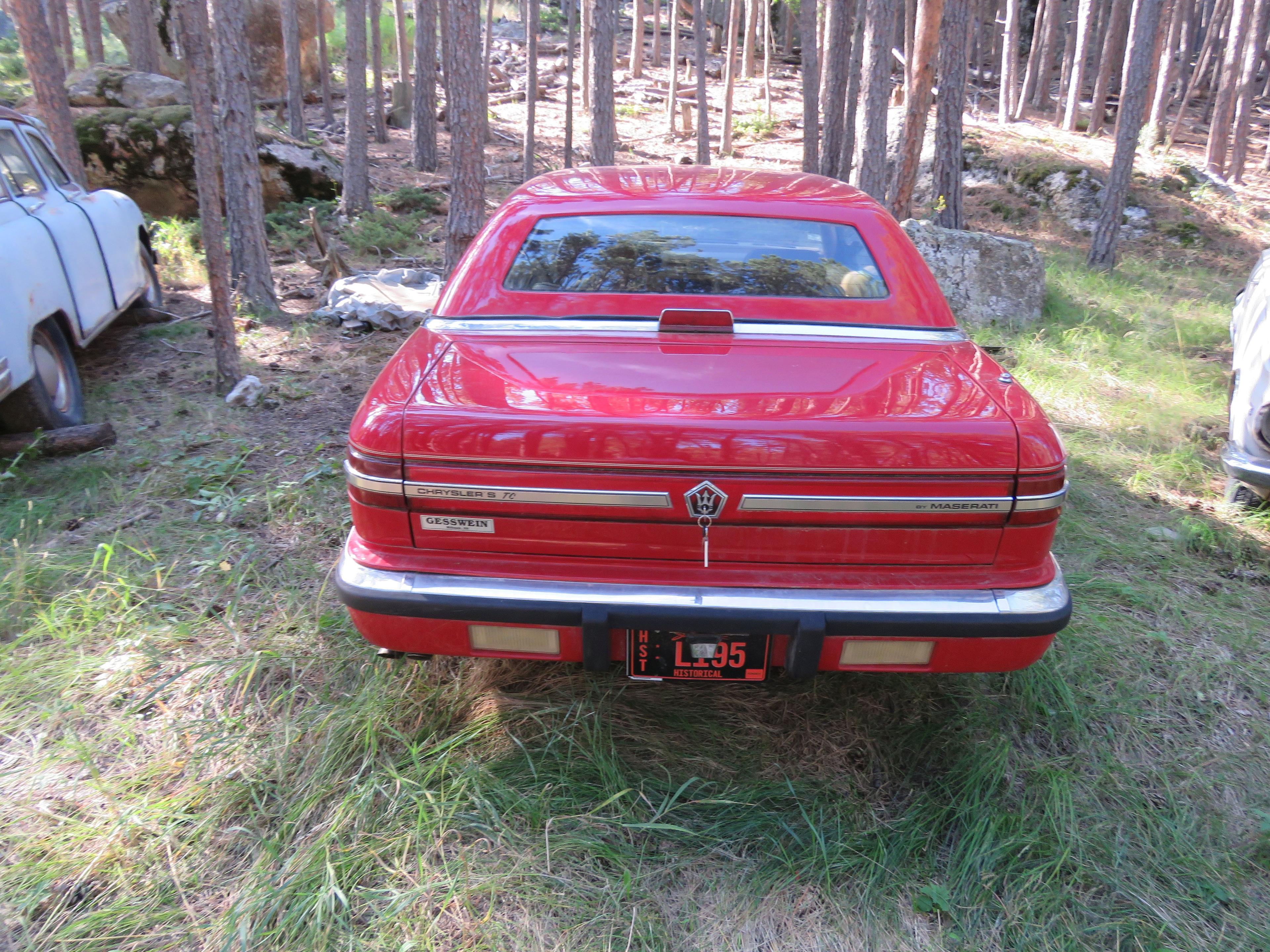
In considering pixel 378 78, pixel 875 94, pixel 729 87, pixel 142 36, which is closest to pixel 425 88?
pixel 378 78

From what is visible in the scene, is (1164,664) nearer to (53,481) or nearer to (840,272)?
(840,272)

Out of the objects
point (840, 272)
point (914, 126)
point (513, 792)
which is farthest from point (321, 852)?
point (914, 126)

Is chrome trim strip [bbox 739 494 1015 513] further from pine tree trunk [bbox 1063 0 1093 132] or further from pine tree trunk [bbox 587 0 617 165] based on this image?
pine tree trunk [bbox 1063 0 1093 132]

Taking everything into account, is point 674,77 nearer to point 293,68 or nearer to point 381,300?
point 293,68

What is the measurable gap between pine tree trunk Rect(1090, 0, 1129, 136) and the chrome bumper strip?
1965 cm

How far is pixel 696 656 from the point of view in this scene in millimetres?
2221

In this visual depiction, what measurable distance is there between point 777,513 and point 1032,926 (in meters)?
1.29

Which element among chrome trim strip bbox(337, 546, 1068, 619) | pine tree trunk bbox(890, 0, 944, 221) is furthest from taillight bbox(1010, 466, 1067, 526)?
pine tree trunk bbox(890, 0, 944, 221)

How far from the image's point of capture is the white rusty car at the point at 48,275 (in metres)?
4.24

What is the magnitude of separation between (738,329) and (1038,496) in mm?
1083

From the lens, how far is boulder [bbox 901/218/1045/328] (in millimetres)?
8008

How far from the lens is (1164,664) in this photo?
3.22 m

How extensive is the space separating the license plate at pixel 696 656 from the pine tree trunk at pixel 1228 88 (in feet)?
63.4

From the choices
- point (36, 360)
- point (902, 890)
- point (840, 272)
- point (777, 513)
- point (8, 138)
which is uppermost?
point (8, 138)
